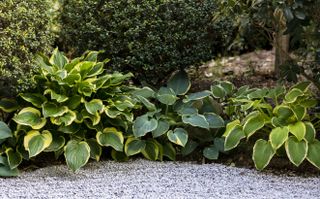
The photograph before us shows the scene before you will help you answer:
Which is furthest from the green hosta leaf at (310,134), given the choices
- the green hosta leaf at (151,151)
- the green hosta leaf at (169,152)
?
the green hosta leaf at (151,151)

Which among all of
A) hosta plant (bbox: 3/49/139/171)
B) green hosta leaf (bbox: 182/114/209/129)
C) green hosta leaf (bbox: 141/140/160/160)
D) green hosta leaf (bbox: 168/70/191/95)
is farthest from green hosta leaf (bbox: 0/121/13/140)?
green hosta leaf (bbox: 168/70/191/95)

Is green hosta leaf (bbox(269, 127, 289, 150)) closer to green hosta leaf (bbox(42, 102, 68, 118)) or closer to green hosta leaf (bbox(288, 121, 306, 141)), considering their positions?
green hosta leaf (bbox(288, 121, 306, 141))

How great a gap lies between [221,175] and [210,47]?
5.50 feet

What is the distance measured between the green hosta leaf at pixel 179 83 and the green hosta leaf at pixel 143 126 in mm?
610

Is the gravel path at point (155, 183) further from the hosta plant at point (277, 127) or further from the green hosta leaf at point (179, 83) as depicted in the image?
the green hosta leaf at point (179, 83)

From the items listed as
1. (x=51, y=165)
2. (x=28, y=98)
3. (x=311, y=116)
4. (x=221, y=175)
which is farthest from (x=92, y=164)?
(x=311, y=116)

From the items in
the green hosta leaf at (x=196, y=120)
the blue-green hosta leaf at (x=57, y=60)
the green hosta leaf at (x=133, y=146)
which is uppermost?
the blue-green hosta leaf at (x=57, y=60)

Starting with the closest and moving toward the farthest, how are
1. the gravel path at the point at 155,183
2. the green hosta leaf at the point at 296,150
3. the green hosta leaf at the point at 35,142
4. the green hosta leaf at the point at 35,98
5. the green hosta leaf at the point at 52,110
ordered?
1. the gravel path at the point at 155,183
2. the green hosta leaf at the point at 296,150
3. the green hosta leaf at the point at 35,142
4. the green hosta leaf at the point at 52,110
5. the green hosta leaf at the point at 35,98

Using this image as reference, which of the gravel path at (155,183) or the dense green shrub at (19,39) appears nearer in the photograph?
the gravel path at (155,183)

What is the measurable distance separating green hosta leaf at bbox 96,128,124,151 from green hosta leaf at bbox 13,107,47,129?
0.48 m

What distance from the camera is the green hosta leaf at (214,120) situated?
4.84m

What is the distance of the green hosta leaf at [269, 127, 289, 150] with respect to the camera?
4309 mm

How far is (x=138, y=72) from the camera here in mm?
5488

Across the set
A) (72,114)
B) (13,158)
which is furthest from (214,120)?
(13,158)
